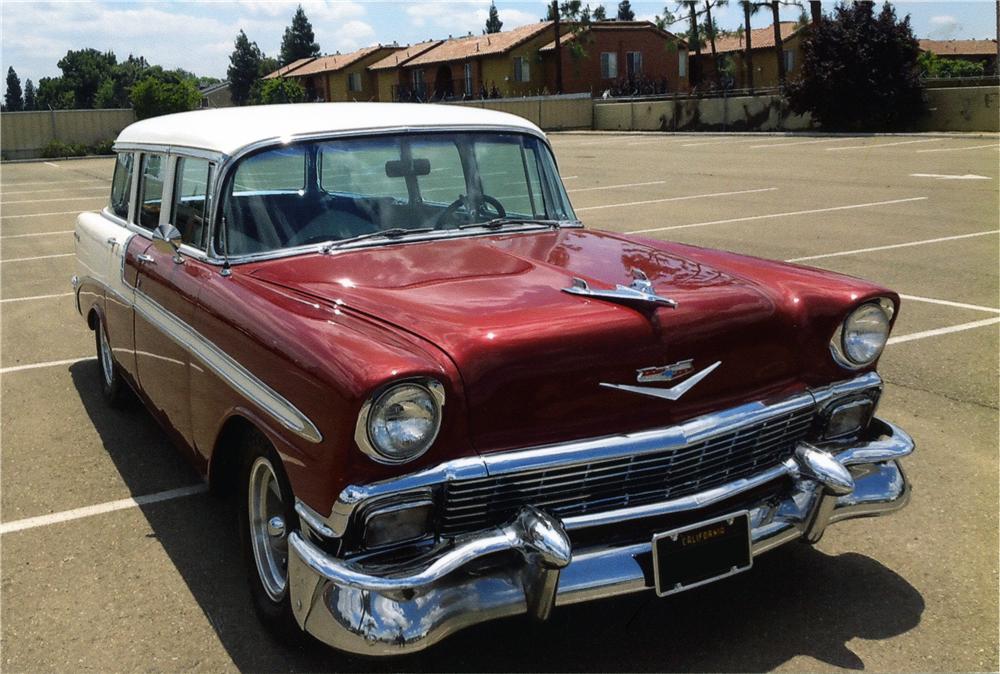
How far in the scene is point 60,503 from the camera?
14.2ft

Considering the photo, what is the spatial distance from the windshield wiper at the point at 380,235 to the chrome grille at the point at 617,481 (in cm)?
137

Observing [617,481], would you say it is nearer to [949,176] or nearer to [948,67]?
→ [949,176]

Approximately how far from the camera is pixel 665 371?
2.93 meters

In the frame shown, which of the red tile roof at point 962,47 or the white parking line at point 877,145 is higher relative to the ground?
the red tile roof at point 962,47

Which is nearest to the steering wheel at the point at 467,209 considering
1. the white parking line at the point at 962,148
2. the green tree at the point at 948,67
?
the white parking line at the point at 962,148

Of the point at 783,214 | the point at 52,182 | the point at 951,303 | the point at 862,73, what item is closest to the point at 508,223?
the point at 951,303

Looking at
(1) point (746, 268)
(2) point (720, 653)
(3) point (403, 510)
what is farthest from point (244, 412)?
(1) point (746, 268)

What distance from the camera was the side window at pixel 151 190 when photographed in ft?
15.3

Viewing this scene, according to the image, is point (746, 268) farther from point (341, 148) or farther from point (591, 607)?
point (341, 148)

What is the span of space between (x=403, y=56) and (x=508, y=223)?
6255 cm

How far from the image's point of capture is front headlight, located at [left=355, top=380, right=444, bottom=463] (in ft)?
8.50

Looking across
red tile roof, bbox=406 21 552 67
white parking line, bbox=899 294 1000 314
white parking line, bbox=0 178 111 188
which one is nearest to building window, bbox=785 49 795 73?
red tile roof, bbox=406 21 552 67

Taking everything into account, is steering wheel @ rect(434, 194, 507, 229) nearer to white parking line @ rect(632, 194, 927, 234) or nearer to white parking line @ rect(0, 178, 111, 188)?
white parking line @ rect(632, 194, 927, 234)

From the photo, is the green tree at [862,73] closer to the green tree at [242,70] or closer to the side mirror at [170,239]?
the side mirror at [170,239]
